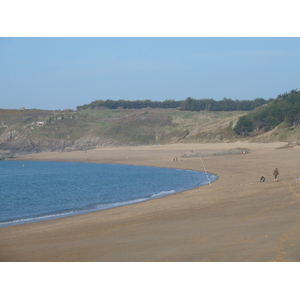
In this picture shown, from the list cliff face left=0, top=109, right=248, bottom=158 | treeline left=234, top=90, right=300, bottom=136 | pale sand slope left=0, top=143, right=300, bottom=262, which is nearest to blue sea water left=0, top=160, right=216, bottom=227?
pale sand slope left=0, top=143, right=300, bottom=262

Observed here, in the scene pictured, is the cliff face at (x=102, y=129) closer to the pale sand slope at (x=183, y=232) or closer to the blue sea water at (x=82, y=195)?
the blue sea water at (x=82, y=195)

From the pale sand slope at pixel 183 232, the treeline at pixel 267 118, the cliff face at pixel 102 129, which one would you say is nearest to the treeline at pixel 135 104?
the cliff face at pixel 102 129

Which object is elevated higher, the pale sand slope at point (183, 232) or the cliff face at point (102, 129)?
the cliff face at point (102, 129)

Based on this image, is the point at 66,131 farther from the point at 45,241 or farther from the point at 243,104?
the point at 45,241

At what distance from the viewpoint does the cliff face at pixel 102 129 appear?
276 feet

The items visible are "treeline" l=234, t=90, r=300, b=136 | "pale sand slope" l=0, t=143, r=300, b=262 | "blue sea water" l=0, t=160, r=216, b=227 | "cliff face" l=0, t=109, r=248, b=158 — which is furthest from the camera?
"cliff face" l=0, t=109, r=248, b=158

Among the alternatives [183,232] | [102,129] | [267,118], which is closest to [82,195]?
[183,232]

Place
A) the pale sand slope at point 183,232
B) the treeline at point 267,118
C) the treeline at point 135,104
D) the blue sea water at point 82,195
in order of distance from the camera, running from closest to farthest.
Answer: the pale sand slope at point 183,232 → the blue sea water at point 82,195 → the treeline at point 267,118 → the treeline at point 135,104

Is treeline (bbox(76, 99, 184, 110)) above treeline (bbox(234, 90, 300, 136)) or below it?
above

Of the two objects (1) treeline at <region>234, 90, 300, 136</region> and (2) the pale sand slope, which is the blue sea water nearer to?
(2) the pale sand slope

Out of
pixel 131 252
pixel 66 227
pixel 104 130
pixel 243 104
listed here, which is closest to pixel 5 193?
pixel 66 227

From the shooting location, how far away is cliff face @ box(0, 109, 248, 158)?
276 ft

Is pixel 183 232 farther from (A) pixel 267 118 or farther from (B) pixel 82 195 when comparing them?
(A) pixel 267 118

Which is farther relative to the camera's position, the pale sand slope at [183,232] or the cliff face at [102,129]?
the cliff face at [102,129]
